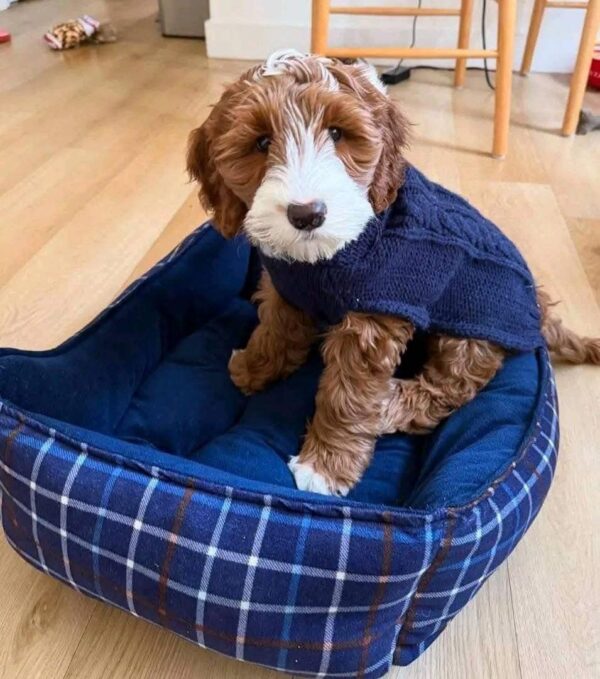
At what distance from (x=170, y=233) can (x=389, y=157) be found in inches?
47.9

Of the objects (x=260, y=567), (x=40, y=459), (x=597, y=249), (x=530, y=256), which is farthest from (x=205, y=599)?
(x=597, y=249)

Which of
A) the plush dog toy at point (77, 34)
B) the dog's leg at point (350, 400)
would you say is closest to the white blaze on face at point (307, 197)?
the dog's leg at point (350, 400)

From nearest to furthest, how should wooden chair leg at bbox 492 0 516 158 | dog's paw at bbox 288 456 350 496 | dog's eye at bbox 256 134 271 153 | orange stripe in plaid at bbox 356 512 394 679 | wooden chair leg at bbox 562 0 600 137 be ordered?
orange stripe in plaid at bbox 356 512 394 679 → dog's eye at bbox 256 134 271 153 → dog's paw at bbox 288 456 350 496 → wooden chair leg at bbox 492 0 516 158 → wooden chair leg at bbox 562 0 600 137

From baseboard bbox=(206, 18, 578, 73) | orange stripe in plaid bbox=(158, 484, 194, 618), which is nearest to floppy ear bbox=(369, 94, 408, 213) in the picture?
orange stripe in plaid bbox=(158, 484, 194, 618)

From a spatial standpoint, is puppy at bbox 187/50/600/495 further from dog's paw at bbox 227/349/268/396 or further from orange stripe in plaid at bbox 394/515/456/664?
orange stripe in plaid at bbox 394/515/456/664

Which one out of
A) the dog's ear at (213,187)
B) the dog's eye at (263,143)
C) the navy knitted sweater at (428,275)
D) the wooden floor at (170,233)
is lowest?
the wooden floor at (170,233)

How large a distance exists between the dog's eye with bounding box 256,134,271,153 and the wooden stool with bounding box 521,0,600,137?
225 cm

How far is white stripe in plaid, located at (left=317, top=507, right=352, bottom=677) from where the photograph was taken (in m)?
0.92

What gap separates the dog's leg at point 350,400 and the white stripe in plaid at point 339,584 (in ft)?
1.08

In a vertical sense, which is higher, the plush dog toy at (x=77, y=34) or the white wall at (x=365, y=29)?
the white wall at (x=365, y=29)

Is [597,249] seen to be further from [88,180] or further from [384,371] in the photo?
[88,180]

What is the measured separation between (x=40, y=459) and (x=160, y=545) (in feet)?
0.78

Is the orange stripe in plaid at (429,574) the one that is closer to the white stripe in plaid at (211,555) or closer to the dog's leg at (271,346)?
the white stripe in plaid at (211,555)

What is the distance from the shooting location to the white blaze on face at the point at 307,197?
3.15 ft
